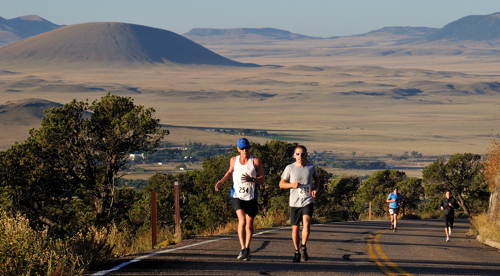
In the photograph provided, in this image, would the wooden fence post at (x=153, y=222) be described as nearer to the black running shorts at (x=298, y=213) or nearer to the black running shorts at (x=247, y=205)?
the black running shorts at (x=247, y=205)

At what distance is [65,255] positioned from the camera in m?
10.1

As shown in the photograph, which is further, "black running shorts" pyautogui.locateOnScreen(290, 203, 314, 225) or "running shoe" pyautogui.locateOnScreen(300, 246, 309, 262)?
"running shoe" pyautogui.locateOnScreen(300, 246, 309, 262)

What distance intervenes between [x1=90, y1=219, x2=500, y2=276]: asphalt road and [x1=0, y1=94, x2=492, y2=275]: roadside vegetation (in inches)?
34.6

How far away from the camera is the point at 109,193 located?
2653 centimetres

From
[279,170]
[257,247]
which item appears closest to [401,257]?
[257,247]

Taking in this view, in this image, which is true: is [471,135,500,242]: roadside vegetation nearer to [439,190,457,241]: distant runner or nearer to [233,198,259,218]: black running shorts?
[439,190,457,241]: distant runner

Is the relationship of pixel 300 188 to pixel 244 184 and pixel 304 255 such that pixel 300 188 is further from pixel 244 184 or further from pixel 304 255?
pixel 304 255

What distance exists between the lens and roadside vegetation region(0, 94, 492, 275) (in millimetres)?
10430

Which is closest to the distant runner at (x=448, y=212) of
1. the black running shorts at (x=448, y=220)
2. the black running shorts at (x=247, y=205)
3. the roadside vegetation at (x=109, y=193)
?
the black running shorts at (x=448, y=220)

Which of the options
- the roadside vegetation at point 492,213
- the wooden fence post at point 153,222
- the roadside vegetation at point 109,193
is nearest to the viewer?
the roadside vegetation at point 109,193

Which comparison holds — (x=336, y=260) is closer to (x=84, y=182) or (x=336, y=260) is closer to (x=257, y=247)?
(x=257, y=247)

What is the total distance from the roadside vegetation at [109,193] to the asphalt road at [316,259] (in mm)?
880

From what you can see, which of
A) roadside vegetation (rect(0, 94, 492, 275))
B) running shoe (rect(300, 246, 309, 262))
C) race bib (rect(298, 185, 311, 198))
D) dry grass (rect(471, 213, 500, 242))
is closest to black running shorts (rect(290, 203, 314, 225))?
race bib (rect(298, 185, 311, 198))

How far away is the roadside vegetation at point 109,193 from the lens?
1043 centimetres
